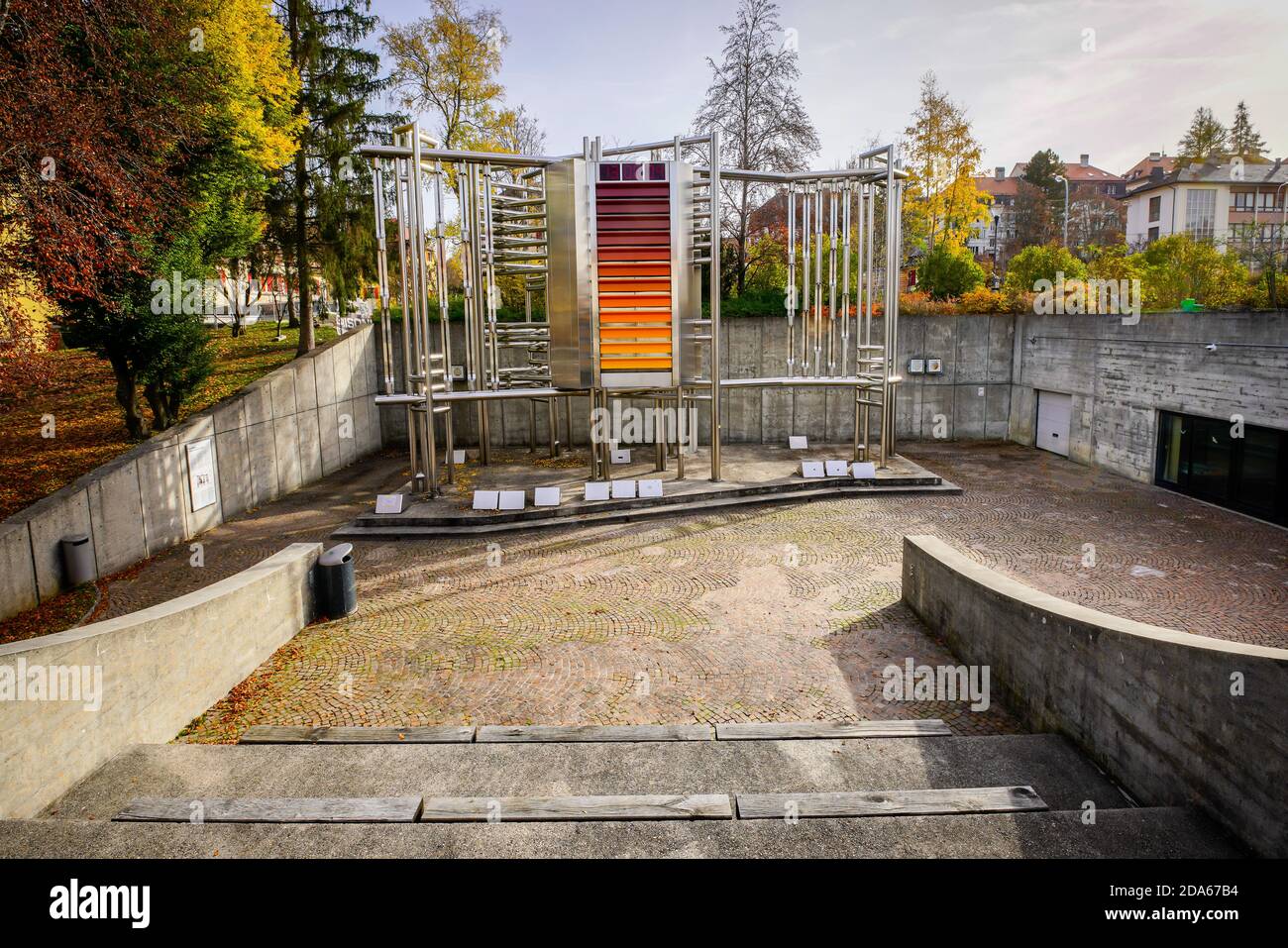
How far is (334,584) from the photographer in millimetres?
11578

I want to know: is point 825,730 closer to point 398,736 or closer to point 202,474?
point 398,736

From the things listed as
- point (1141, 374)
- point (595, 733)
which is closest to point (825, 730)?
point (595, 733)

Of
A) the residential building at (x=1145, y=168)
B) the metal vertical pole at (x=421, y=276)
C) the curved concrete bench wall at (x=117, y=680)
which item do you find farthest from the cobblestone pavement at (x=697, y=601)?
the residential building at (x=1145, y=168)

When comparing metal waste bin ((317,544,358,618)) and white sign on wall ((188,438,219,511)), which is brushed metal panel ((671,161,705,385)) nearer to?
metal waste bin ((317,544,358,618))

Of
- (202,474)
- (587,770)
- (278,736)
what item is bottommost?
(278,736)

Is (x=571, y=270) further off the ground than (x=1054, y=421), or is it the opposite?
(x=571, y=270)

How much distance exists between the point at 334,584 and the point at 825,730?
7441mm

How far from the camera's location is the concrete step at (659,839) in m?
5.15

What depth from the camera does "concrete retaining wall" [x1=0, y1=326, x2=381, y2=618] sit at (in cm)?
1259

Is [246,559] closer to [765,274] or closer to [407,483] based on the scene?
[407,483]

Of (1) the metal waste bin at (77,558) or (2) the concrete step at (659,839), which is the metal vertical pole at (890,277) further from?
(1) the metal waste bin at (77,558)

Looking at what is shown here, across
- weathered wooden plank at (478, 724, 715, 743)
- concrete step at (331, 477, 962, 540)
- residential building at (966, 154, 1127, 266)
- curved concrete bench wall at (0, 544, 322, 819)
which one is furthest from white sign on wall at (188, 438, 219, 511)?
residential building at (966, 154, 1127, 266)
